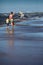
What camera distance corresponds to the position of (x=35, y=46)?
456 inches

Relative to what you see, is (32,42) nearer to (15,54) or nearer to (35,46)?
(35,46)

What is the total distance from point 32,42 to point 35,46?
3.54 ft

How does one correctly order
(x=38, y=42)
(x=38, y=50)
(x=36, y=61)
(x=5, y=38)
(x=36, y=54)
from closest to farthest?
(x=36, y=61) < (x=36, y=54) < (x=38, y=50) < (x=38, y=42) < (x=5, y=38)

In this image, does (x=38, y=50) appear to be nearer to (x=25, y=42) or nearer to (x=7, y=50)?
(x=7, y=50)

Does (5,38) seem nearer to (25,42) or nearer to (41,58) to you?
(25,42)

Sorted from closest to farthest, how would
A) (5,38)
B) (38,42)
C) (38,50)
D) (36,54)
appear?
1. (36,54)
2. (38,50)
3. (38,42)
4. (5,38)

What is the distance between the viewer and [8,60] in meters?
9.13

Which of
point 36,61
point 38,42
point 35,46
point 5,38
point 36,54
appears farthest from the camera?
point 5,38

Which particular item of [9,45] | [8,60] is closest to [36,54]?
[8,60]

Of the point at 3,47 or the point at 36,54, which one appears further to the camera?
the point at 3,47

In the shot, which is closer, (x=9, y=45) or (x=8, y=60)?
(x=8, y=60)

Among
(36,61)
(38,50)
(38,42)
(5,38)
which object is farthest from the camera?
(5,38)

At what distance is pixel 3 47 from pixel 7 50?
660mm

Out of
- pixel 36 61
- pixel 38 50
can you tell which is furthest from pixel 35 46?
A: pixel 36 61
